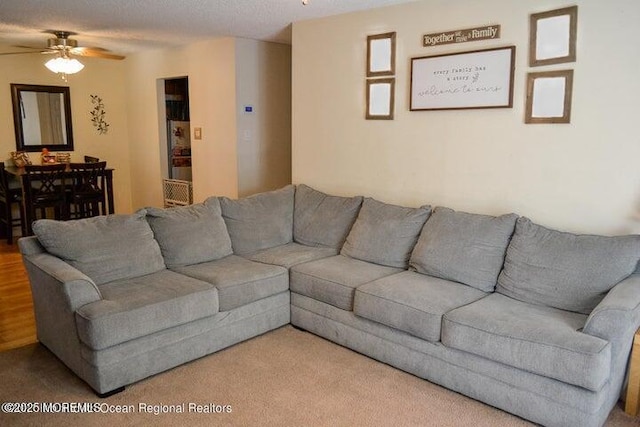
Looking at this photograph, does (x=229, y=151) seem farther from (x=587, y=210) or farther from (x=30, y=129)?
(x=587, y=210)

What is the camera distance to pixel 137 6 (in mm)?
3742

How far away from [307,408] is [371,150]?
214 cm

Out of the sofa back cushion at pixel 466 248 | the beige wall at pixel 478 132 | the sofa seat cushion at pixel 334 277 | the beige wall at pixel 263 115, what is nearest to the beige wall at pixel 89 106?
the beige wall at pixel 263 115

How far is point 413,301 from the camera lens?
8.72 ft

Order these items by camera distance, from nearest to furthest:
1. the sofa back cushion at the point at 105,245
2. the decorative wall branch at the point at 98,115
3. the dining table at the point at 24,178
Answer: the sofa back cushion at the point at 105,245
the dining table at the point at 24,178
the decorative wall branch at the point at 98,115

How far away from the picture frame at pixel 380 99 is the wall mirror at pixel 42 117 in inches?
173

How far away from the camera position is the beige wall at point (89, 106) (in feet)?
19.1

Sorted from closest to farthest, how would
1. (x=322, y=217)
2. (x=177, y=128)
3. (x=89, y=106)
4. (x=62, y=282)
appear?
(x=62, y=282) → (x=322, y=217) → (x=177, y=128) → (x=89, y=106)

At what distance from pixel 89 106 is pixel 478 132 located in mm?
5272

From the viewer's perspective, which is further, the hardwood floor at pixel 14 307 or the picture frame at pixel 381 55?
the picture frame at pixel 381 55

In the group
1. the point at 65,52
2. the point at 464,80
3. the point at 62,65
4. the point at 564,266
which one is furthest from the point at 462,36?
the point at 65,52

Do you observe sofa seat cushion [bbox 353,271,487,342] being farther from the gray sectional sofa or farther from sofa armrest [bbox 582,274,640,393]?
sofa armrest [bbox 582,274,640,393]

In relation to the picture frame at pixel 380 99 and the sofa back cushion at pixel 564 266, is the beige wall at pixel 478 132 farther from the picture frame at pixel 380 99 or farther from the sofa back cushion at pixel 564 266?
the sofa back cushion at pixel 564 266

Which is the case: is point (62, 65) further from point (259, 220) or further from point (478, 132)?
point (478, 132)
